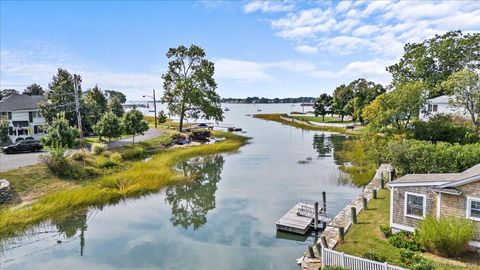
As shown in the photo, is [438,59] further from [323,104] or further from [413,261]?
[413,261]

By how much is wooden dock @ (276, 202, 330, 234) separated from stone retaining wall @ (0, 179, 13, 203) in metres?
17.4

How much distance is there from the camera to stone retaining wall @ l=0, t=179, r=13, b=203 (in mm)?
21094

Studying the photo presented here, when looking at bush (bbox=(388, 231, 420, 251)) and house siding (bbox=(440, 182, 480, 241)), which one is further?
bush (bbox=(388, 231, 420, 251))

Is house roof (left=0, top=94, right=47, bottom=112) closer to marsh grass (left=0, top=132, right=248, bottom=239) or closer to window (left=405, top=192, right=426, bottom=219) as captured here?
marsh grass (left=0, top=132, right=248, bottom=239)

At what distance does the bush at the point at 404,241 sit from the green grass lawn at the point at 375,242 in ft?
0.79

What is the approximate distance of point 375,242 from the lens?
14.1 metres

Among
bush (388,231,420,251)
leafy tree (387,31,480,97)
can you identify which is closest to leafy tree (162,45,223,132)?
leafy tree (387,31,480,97)

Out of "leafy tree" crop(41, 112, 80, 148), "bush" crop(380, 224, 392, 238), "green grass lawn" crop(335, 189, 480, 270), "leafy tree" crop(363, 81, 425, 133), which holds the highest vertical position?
"leafy tree" crop(363, 81, 425, 133)

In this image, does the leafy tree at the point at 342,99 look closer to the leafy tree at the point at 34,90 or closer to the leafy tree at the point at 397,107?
the leafy tree at the point at 397,107

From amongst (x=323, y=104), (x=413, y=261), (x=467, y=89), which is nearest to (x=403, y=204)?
(x=413, y=261)

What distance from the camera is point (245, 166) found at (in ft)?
118

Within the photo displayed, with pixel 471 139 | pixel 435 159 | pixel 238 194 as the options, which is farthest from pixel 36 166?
pixel 471 139

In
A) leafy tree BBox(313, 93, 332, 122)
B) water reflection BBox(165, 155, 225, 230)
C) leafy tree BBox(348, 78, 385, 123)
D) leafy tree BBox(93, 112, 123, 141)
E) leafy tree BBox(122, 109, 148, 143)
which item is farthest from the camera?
leafy tree BBox(313, 93, 332, 122)

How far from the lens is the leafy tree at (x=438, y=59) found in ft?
166
